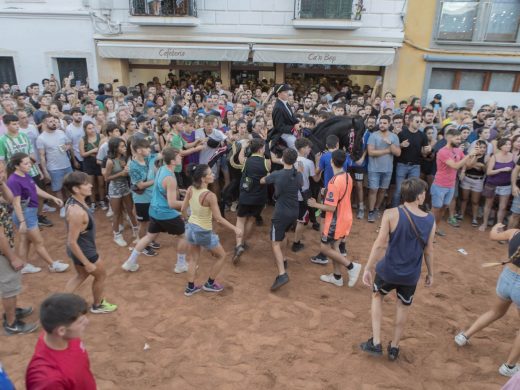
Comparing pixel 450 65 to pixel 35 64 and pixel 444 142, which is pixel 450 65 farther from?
pixel 35 64

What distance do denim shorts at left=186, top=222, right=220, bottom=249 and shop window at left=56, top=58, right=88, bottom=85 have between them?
11.5 m

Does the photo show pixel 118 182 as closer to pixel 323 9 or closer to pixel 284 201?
pixel 284 201

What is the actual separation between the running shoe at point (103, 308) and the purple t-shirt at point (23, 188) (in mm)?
1549

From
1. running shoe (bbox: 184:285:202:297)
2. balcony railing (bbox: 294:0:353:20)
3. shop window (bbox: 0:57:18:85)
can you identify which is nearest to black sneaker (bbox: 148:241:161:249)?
running shoe (bbox: 184:285:202:297)

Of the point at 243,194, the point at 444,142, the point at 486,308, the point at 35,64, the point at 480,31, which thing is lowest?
the point at 486,308

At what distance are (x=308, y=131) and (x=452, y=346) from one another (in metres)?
4.01

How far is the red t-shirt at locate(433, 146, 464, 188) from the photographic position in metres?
6.69

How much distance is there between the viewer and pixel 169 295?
5012 mm

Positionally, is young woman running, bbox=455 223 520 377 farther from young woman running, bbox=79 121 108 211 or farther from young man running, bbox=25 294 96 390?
young woman running, bbox=79 121 108 211

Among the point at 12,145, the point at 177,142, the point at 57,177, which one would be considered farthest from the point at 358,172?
the point at 12,145

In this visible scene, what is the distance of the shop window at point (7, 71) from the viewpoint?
45.4 ft

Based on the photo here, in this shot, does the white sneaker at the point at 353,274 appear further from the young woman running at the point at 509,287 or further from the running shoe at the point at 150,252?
the running shoe at the point at 150,252

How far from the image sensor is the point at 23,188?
189 inches

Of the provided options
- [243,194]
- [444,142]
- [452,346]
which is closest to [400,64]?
[444,142]
